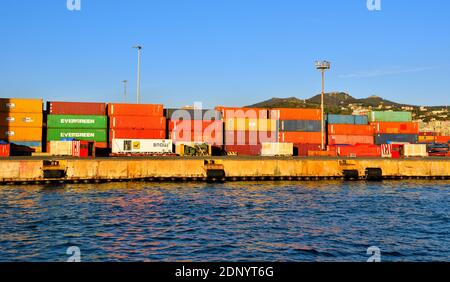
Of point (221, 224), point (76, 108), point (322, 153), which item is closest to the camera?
point (221, 224)

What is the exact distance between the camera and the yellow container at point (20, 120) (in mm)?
71562

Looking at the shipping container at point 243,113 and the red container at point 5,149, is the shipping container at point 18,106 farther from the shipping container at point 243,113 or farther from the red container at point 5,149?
the shipping container at point 243,113

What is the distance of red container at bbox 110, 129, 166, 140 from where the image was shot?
2953 inches

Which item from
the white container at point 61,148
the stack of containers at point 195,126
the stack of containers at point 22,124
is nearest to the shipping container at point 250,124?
the stack of containers at point 195,126

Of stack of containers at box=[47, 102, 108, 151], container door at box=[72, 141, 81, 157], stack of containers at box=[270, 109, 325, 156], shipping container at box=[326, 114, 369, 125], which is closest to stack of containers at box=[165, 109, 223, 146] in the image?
stack of containers at box=[270, 109, 325, 156]

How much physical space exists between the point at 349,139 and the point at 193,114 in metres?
33.0

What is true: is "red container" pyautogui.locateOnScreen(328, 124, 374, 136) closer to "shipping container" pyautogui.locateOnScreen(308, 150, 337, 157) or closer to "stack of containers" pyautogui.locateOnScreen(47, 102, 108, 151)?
"shipping container" pyautogui.locateOnScreen(308, 150, 337, 157)

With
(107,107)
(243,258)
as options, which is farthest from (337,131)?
(243,258)

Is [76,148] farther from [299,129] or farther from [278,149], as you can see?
[299,129]

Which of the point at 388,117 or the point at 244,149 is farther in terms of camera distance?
the point at 388,117

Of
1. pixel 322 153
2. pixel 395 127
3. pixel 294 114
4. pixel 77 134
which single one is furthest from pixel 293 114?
pixel 77 134

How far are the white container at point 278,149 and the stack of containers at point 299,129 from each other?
525 centimetres

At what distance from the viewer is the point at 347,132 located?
85062 millimetres
